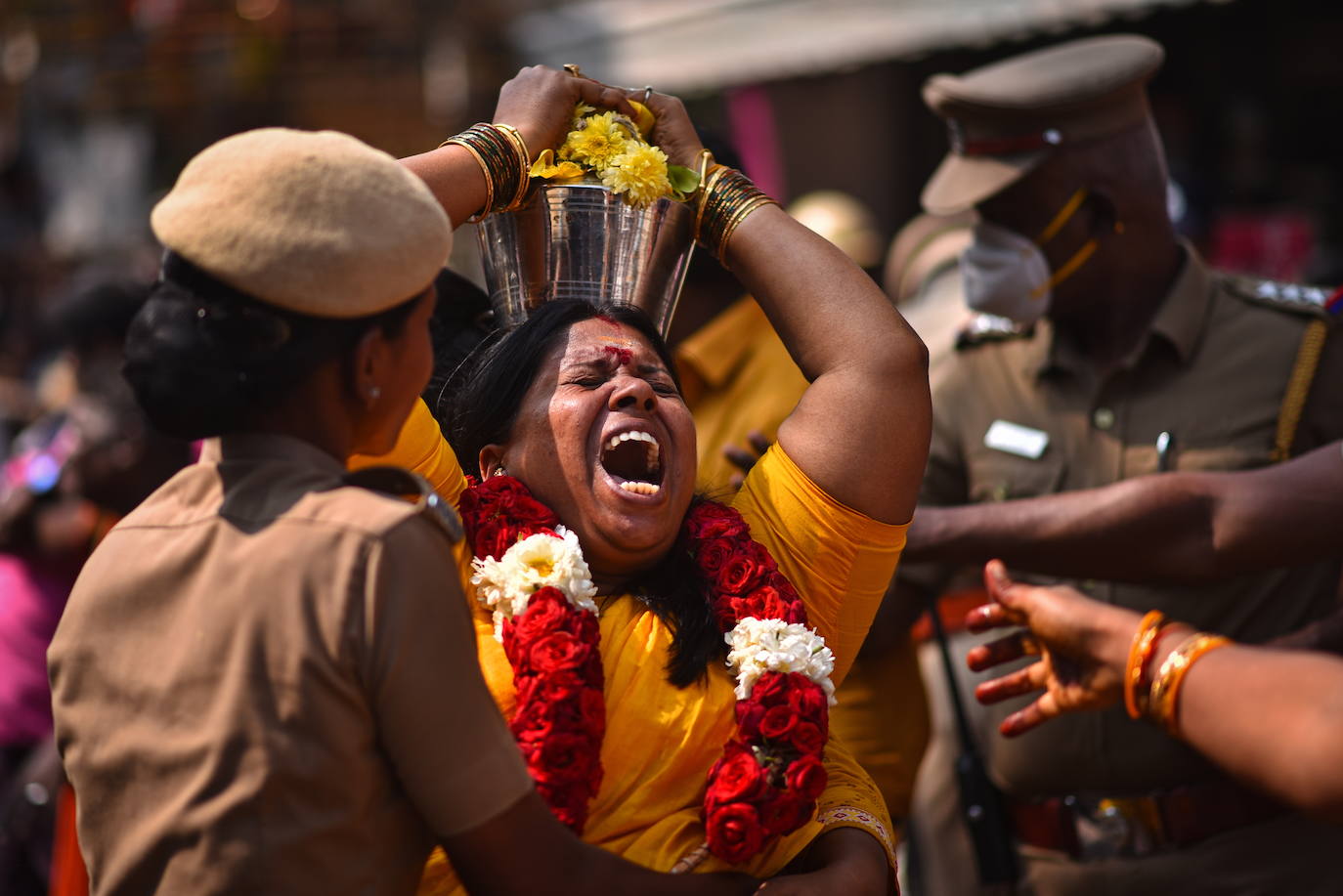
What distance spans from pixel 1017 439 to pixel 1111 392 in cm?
28

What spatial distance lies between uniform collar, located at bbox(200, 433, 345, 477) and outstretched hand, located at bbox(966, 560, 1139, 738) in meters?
1.42

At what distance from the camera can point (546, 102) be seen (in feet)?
9.73

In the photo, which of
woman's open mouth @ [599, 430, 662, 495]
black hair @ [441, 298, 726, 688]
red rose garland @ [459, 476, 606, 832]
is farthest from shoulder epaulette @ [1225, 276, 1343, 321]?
red rose garland @ [459, 476, 606, 832]

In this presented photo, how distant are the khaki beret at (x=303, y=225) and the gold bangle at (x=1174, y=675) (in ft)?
4.64

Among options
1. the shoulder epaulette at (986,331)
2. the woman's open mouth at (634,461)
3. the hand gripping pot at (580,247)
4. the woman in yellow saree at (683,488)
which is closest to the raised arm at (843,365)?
the woman in yellow saree at (683,488)

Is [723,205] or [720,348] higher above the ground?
[723,205]

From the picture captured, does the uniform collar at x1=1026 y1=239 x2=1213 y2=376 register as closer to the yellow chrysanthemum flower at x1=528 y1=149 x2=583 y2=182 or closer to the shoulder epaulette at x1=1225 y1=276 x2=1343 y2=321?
the shoulder epaulette at x1=1225 y1=276 x2=1343 y2=321

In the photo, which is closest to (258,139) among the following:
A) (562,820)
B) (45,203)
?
(562,820)

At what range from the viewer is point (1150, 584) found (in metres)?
3.42

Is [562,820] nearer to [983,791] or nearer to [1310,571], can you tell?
[983,791]

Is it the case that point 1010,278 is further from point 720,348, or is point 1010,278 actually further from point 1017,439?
point 720,348

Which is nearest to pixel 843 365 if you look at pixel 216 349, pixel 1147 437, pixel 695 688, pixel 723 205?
pixel 723 205

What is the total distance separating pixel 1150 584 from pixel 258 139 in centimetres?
233

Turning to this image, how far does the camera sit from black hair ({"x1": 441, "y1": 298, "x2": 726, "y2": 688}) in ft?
8.88
